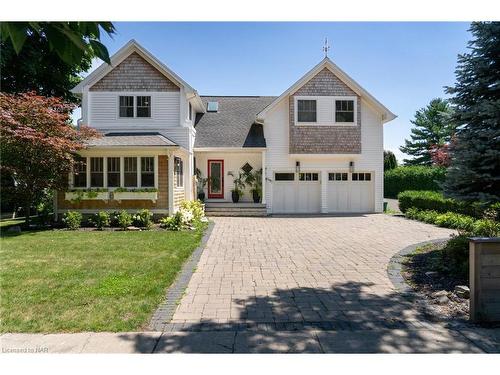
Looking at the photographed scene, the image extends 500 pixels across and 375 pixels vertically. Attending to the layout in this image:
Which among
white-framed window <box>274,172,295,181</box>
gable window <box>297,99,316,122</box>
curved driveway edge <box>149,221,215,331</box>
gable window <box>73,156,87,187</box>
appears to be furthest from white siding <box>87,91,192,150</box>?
curved driveway edge <box>149,221,215,331</box>

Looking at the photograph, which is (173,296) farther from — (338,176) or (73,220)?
(338,176)

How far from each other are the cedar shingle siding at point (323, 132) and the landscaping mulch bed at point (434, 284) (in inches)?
414

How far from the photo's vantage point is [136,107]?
16.2 metres

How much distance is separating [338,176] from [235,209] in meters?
6.00

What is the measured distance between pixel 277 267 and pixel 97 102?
42.3 ft

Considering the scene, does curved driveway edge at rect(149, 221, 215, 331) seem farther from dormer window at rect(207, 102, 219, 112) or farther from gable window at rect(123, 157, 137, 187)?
dormer window at rect(207, 102, 219, 112)

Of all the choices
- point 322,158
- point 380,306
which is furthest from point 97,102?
point 380,306

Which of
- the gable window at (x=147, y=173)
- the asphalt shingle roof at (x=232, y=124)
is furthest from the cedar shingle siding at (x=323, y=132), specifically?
the gable window at (x=147, y=173)

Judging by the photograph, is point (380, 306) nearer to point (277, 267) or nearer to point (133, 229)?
point (277, 267)

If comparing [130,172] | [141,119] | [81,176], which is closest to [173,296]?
[130,172]

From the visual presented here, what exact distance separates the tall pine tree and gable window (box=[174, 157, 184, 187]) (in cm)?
1089

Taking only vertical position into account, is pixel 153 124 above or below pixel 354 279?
above

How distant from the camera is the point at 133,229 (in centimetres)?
1294

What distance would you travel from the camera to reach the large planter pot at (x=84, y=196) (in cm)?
1402
